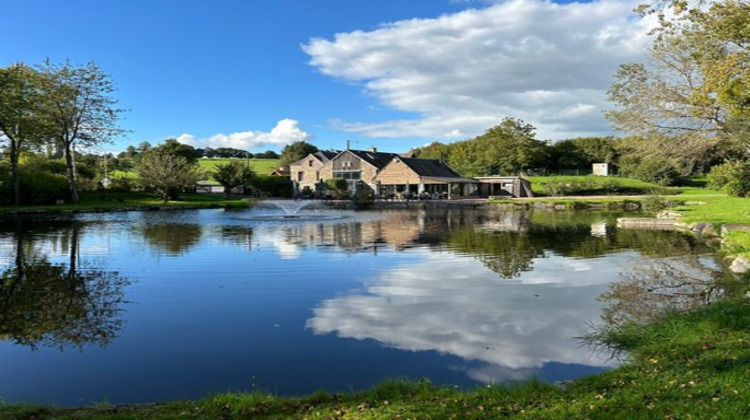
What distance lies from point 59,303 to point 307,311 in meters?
4.58

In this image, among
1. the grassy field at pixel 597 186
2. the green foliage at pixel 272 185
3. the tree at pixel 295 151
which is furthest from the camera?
the tree at pixel 295 151

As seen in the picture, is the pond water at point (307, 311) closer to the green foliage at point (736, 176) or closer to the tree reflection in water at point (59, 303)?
the tree reflection in water at point (59, 303)

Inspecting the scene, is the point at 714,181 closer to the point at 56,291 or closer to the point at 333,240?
the point at 333,240

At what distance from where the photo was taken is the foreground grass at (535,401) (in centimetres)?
410

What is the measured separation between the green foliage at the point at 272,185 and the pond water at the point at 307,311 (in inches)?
1845

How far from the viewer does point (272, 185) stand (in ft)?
215

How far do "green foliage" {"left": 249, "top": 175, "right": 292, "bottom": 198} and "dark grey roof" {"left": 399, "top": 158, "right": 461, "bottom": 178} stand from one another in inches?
659

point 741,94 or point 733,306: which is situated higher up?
point 741,94

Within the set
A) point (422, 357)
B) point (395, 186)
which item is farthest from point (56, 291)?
point (395, 186)

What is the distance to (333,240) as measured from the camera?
63.0 feet

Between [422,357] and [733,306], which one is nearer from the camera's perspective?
[422,357]

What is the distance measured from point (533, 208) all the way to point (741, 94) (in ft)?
98.1

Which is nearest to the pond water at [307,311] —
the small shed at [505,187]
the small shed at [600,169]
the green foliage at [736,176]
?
the green foliage at [736,176]

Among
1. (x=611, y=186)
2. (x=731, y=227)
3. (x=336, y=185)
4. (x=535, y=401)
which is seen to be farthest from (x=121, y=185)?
(x=535, y=401)
